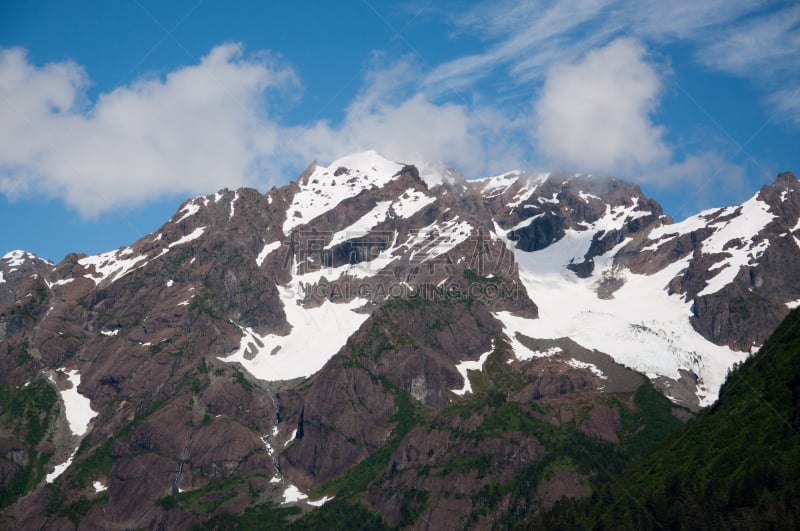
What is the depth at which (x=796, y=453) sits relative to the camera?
198375 mm

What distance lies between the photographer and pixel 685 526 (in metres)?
198

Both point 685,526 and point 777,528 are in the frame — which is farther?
point 685,526

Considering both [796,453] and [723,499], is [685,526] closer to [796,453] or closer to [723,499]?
[723,499]

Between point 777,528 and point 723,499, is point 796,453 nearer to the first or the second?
point 723,499

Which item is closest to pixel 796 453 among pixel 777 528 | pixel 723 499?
pixel 723 499

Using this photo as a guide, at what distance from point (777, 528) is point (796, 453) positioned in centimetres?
3083

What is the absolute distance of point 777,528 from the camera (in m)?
172

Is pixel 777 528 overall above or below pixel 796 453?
below

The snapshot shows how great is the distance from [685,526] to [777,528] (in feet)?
91.1

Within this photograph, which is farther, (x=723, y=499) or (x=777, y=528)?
(x=723, y=499)

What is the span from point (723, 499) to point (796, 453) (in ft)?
60.1

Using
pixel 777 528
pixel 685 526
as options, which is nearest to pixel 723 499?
pixel 685 526

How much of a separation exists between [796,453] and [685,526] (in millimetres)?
27374

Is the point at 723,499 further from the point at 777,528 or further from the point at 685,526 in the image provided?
the point at 777,528
